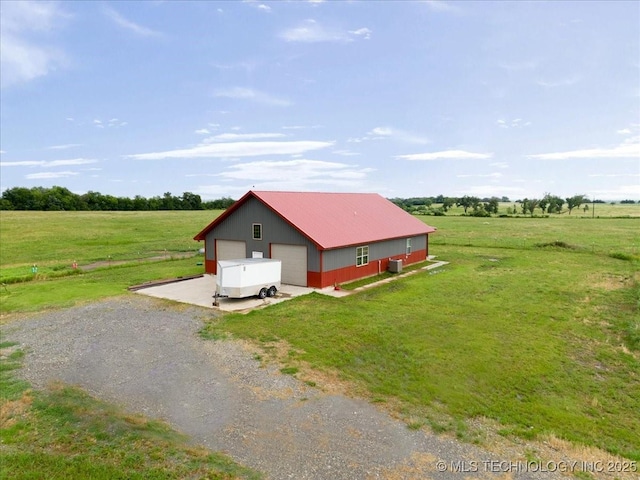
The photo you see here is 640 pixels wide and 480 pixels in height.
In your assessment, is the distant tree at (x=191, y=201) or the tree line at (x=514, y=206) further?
the distant tree at (x=191, y=201)

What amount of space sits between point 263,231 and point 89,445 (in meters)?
17.4

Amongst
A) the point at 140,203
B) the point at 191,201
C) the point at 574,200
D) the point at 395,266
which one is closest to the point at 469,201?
the point at 574,200

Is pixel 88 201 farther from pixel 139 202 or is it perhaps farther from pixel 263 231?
pixel 263 231

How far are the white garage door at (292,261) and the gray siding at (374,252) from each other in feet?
4.47

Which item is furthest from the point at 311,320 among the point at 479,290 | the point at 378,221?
the point at 378,221

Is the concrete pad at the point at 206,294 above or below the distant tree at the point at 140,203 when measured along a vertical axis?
below

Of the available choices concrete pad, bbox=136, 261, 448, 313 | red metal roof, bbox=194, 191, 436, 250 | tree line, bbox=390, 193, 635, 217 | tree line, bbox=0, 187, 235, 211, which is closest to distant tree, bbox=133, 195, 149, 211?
tree line, bbox=0, 187, 235, 211

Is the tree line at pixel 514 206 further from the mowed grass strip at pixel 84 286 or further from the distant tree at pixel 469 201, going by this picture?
the mowed grass strip at pixel 84 286

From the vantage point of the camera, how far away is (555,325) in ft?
56.2

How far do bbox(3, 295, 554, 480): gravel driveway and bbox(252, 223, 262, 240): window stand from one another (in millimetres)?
9548

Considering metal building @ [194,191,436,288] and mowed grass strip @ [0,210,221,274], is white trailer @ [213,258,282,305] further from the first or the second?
mowed grass strip @ [0,210,221,274]

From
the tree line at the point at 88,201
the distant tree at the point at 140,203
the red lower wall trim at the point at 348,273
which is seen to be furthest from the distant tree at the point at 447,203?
the red lower wall trim at the point at 348,273

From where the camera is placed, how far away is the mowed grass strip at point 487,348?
10172 mm

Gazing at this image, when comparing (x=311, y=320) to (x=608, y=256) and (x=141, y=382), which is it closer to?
(x=141, y=382)
